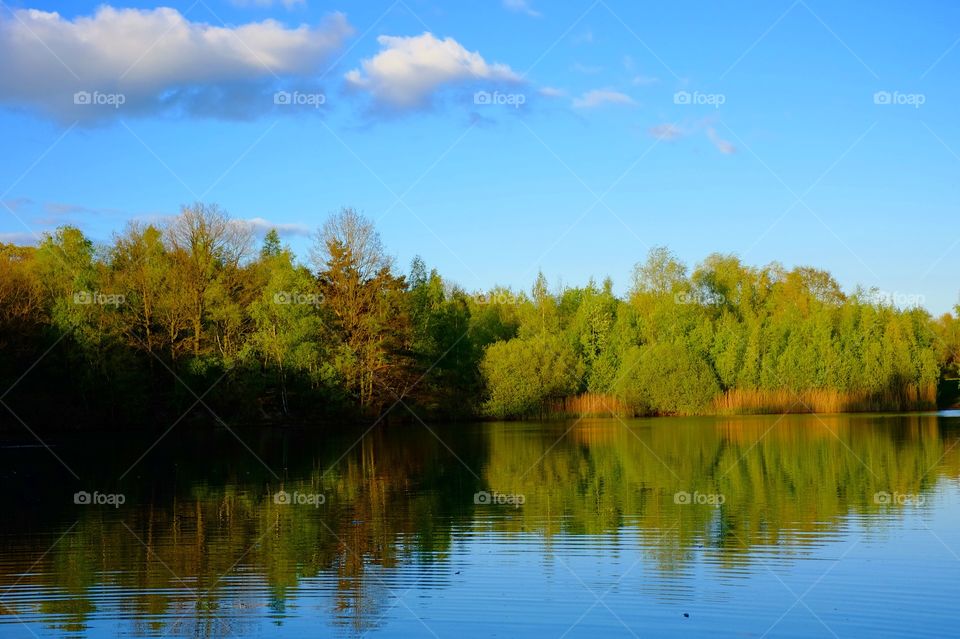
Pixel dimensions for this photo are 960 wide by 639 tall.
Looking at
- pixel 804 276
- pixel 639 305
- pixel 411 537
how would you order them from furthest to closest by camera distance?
pixel 804 276 < pixel 639 305 < pixel 411 537

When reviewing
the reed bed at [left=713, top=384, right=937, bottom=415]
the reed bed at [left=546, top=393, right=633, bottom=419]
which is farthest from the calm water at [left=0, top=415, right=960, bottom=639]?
the reed bed at [left=546, top=393, right=633, bottom=419]

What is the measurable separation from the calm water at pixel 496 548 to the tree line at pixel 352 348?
24215 mm

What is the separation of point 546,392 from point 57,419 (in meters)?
31.5

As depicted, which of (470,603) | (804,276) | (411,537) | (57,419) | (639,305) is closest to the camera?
(470,603)

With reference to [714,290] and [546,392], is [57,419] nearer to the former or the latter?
[546,392]

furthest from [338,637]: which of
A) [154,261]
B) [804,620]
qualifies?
[154,261]

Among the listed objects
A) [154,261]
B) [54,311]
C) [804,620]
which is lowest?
[804,620]

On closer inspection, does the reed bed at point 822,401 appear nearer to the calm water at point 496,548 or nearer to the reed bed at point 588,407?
the reed bed at point 588,407

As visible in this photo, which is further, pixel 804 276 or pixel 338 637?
pixel 804 276

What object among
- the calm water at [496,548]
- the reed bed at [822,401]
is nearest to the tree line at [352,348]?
the reed bed at [822,401]

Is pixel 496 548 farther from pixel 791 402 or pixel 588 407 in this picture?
pixel 588 407

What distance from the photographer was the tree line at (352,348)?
53312mm

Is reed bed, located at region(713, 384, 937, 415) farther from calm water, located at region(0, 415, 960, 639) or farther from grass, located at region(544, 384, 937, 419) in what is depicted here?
calm water, located at region(0, 415, 960, 639)

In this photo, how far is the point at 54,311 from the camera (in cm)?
5212
